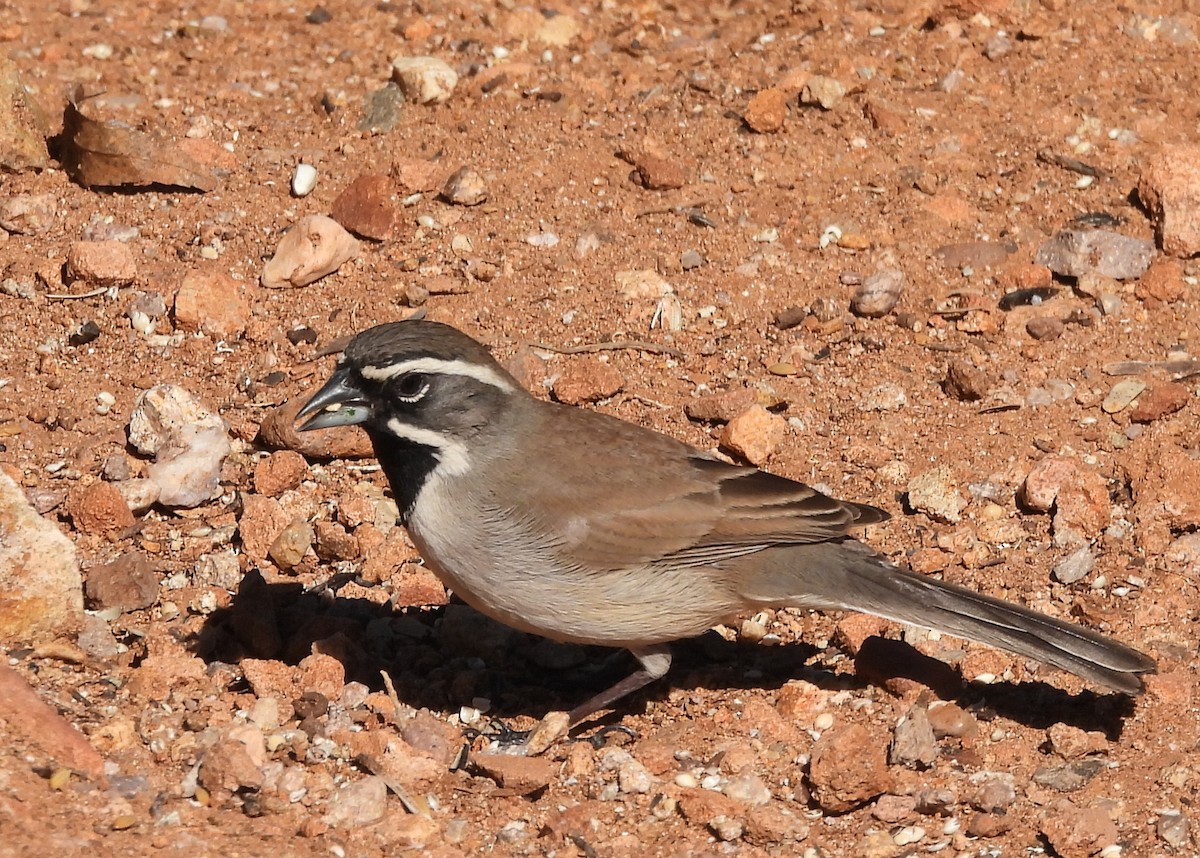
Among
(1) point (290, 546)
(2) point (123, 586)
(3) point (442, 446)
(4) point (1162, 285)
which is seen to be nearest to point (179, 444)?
(1) point (290, 546)

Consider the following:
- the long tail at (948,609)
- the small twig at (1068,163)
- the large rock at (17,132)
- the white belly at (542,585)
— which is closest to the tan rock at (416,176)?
the large rock at (17,132)

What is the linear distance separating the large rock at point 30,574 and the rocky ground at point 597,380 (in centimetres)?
1

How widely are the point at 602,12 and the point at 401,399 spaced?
5.94 metres

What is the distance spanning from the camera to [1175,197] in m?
9.30

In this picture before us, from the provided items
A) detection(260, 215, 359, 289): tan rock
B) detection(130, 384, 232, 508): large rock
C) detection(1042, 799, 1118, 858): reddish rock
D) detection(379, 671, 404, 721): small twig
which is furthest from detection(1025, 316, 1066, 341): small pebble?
detection(130, 384, 232, 508): large rock

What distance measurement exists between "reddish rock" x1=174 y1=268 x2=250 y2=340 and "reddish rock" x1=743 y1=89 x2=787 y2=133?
3480 mm

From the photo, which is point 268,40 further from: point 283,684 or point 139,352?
point 283,684

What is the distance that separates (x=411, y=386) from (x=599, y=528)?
1.00 metres

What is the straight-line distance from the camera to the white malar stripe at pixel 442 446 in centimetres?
676

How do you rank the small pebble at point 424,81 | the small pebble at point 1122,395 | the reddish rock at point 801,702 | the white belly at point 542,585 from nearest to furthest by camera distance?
the white belly at point 542,585, the reddish rock at point 801,702, the small pebble at point 1122,395, the small pebble at point 424,81

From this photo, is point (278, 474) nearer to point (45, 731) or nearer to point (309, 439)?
point (309, 439)

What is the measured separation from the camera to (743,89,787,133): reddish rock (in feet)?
33.6

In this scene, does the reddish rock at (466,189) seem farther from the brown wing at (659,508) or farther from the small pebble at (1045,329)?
the small pebble at (1045,329)

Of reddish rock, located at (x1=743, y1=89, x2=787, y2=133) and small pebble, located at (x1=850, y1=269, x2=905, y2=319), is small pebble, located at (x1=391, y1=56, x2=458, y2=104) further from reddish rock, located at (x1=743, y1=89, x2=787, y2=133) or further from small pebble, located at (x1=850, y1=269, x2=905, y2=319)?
small pebble, located at (x1=850, y1=269, x2=905, y2=319)
